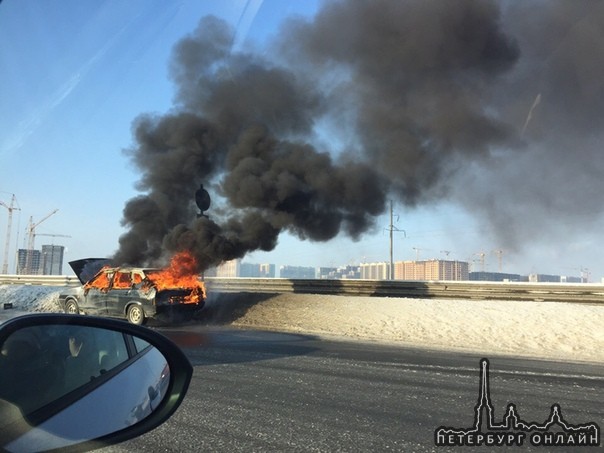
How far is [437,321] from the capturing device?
1316cm

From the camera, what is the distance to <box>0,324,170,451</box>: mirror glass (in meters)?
1.76

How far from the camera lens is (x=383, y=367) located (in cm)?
764

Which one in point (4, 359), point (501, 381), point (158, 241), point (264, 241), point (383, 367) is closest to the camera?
point (4, 359)

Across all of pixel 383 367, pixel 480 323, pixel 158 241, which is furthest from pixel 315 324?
pixel 158 241

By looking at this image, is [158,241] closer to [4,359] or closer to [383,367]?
[383,367]

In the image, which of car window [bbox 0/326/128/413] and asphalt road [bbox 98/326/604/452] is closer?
car window [bbox 0/326/128/413]

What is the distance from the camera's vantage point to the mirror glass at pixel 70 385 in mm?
1762

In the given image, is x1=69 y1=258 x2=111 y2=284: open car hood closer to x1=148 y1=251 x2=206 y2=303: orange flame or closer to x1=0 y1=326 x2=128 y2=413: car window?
x1=148 y1=251 x2=206 y2=303: orange flame

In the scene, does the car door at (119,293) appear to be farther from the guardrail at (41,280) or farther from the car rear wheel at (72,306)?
the guardrail at (41,280)

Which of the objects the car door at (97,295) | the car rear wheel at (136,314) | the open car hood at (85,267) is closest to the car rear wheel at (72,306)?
the car door at (97,295)

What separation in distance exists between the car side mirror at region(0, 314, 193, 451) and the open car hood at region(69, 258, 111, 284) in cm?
1917

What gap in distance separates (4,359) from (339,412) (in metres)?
3.82

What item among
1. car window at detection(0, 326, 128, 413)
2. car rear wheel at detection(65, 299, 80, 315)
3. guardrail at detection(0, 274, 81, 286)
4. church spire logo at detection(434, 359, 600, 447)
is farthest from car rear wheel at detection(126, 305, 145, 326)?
guardrail at detection(0, 274, 81, 286)

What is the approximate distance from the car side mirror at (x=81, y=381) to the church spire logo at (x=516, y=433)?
2522mm
